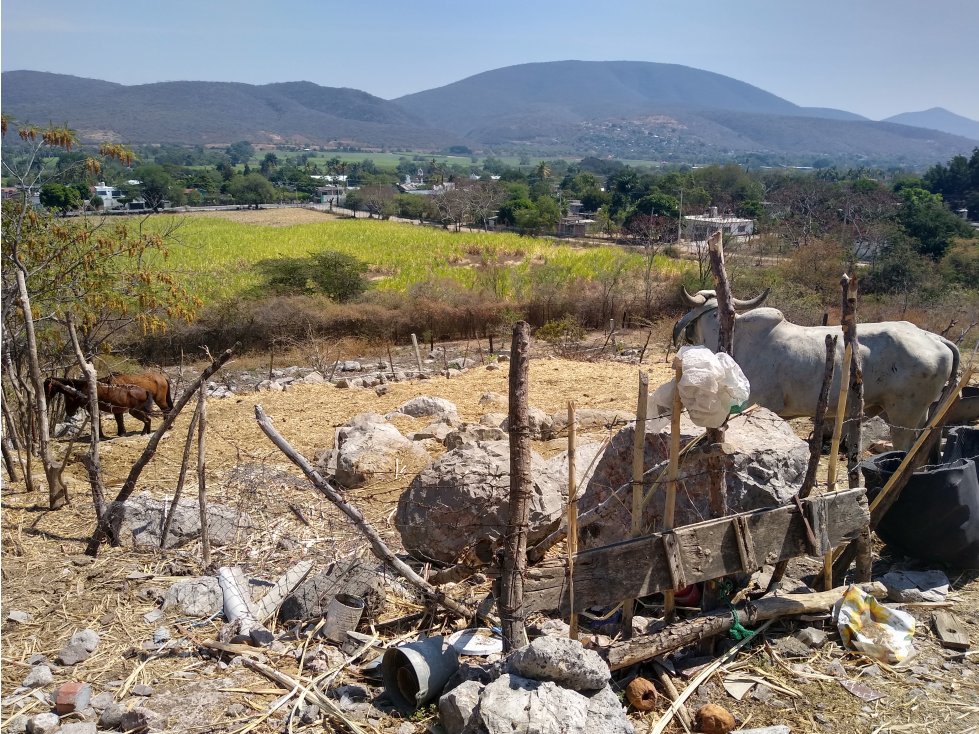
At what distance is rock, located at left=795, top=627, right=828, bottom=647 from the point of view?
478cm

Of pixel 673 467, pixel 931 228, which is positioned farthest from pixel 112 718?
pixel 931 228

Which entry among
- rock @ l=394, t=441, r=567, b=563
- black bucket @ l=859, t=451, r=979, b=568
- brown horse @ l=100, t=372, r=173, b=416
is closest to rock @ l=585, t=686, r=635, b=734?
rock @ l=394, t=441, r=567, b=563

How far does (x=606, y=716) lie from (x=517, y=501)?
1076 millimetres

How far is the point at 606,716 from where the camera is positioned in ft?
11.8

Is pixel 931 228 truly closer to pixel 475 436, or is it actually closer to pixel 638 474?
pixel 475 436

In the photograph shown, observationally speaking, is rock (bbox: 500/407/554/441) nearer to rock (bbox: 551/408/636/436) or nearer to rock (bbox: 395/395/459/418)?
rock (bbox: 551/408/636/436)

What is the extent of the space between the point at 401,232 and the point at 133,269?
38.6 meters

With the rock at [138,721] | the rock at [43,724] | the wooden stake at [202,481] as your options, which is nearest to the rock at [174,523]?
the wooden stake at [202,481]

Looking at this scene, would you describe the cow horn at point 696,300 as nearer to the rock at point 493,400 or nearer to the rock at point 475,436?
the rock at point 475,436

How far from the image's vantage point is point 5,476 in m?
8.10

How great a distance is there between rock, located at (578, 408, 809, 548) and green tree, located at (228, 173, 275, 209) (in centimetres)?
6599

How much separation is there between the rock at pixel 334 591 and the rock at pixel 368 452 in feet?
7.76

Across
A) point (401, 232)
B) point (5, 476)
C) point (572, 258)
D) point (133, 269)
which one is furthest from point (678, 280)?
point (401, 232)

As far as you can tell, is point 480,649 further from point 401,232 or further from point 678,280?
point 401,232
